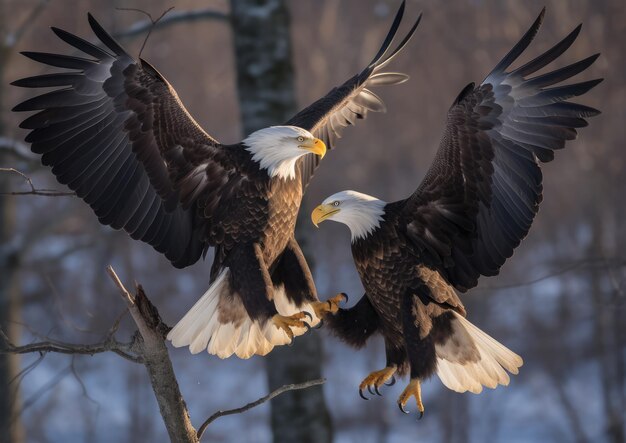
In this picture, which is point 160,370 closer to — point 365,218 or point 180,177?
point 180,177

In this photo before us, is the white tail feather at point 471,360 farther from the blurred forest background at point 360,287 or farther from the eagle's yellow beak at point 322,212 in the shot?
the blurred forest background at point 360,287

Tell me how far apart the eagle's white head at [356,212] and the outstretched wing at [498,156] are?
0.54ft

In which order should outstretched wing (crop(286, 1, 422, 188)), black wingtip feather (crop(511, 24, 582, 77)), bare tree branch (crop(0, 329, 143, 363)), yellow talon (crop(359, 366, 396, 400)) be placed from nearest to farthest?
bare tree branch (crop(0, 329, 143, 363))
black wingtip feather (crop(511, 24, 582, 77))
yellow talon (crop(359, 366, 396, 400))
outstretched wing (crop(286, 1, 422, 188))

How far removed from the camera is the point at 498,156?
3748mm

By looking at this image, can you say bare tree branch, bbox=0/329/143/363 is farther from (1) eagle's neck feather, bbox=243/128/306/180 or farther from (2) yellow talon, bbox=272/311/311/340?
(1) eagle's neck feather, bbox=243/128/306/180

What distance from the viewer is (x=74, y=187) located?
3.86 m

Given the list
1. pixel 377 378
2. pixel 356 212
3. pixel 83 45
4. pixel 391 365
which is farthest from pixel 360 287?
pixel 83 45

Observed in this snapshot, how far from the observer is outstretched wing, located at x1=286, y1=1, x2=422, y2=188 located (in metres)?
4.40

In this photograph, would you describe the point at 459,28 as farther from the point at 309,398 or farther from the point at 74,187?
the point at 74,187

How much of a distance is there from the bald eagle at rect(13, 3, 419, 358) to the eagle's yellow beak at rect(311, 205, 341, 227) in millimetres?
136

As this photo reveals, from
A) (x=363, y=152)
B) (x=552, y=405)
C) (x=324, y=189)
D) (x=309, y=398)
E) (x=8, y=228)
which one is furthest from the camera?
(x=363, y=152)

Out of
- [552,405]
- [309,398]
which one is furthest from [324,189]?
[309,398]

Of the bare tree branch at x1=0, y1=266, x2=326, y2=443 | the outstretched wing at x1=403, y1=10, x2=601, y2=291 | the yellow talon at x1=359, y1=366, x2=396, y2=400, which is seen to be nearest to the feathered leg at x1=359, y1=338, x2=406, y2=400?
the yellow talon at x1=359, y1=366, x2=396, y2=400

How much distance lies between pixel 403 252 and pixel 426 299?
22cm
